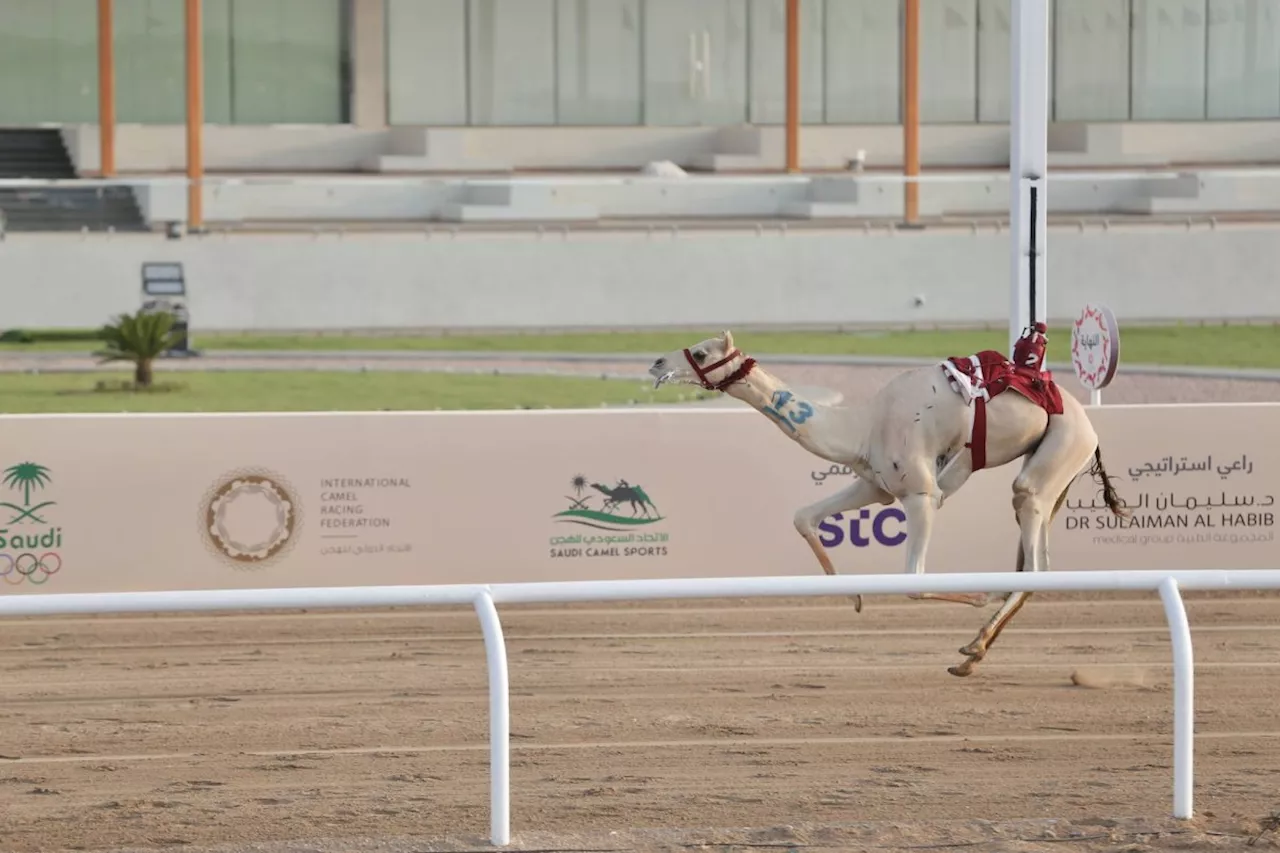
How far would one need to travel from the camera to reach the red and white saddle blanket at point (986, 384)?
35.0 ft

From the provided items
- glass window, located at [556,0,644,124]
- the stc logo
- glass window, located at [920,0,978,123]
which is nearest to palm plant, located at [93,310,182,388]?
the stc logo

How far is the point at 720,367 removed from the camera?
10.4 m

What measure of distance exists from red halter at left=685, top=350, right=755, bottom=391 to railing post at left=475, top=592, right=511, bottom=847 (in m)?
3.72

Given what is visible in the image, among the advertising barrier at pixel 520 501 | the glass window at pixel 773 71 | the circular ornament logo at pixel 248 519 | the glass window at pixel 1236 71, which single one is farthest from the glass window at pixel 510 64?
the circular ornament logo at pixel 248 519

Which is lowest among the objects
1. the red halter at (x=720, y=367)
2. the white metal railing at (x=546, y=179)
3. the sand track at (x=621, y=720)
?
the sand track at (x=621, y=720)

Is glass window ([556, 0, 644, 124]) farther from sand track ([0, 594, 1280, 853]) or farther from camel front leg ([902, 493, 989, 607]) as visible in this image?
camel front leg ([902, 493, 989, 607])

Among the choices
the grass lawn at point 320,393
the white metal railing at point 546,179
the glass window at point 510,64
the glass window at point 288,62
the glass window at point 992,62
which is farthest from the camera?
the glass window at point 992,62

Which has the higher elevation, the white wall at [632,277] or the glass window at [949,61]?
the glass window at [949,61]

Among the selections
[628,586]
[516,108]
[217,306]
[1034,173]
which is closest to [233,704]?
[628,586]

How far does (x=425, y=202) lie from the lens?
30.6 metres

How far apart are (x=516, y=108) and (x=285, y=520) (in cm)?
2424

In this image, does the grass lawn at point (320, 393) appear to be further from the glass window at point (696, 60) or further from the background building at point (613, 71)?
the glass window at point (696, 60)

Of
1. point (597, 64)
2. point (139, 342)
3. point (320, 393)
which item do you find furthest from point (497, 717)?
point (597, 64)

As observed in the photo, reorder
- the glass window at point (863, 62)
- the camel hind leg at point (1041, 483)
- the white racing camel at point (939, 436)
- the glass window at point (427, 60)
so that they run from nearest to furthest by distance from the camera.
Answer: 1. the white racing camel at point (939, 436)
2. the camel hind leg at point (1041, 483)
3. the glass window at point (427, 60)
4. the glass window at point (863, 62)
